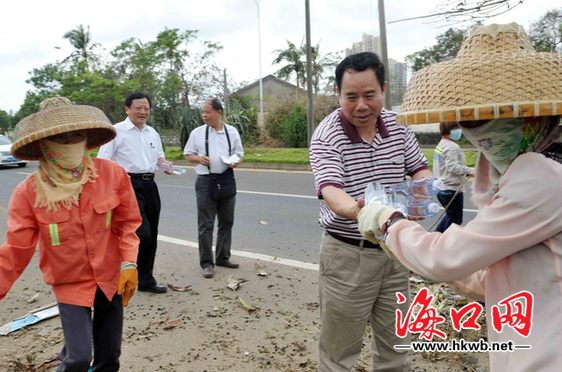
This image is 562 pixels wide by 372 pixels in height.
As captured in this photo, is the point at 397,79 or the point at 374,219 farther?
the point at 397,79

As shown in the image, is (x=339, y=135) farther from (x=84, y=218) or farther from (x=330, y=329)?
(x=84, y=218)

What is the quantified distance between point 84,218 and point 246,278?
95.9 inches

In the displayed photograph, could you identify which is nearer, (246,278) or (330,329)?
(330,329)

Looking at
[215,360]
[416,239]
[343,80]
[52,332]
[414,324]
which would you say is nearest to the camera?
[416,239]

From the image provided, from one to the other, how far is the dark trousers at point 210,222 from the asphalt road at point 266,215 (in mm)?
644

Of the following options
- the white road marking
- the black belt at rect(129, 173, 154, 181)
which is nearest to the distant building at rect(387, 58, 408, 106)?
the white road marking

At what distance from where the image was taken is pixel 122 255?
256 centimetres

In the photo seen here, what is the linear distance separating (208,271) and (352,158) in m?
2.82

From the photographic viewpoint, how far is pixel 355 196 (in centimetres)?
230

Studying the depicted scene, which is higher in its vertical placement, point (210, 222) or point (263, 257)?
point (210, 222)

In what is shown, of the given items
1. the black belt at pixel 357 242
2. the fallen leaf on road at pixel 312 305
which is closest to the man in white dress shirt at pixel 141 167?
the fallen leaf on road at pixel 312 305

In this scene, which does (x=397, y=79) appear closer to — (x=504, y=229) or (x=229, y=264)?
(x=229, y=264)

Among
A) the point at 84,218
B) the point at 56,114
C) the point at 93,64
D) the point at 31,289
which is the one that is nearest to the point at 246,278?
the point at 31,289

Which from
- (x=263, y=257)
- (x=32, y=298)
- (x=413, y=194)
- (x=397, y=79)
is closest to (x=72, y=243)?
(x=413, y=194)
